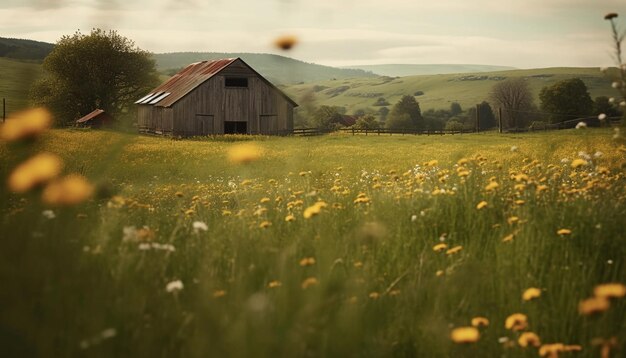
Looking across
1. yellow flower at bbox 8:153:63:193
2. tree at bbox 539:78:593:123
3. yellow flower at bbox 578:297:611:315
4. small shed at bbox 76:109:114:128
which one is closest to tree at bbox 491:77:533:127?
tree at bbox 539:78:593:123

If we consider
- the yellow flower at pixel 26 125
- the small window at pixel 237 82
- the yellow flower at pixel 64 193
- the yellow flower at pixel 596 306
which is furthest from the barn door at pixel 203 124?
the yellow flower at pixel 596 306

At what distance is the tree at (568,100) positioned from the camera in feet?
238

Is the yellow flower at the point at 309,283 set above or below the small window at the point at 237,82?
below

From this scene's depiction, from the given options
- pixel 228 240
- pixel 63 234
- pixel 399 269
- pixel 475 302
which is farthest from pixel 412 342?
pixel 63 234

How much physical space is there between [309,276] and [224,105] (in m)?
42.1

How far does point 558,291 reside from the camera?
398 cm

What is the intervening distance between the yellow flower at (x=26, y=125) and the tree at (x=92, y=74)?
54476 mm

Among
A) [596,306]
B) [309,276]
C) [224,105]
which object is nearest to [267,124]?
[224,105]

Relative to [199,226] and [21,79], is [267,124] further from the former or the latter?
[21,79]

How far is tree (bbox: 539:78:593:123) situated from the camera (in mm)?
72688

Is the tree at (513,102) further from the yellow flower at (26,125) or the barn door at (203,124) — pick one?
the yellow flower at (26,125)

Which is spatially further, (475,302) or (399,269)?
(399,269)

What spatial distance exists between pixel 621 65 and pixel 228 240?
386 cm

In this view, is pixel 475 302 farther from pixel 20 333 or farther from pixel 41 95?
pixel 41 95
